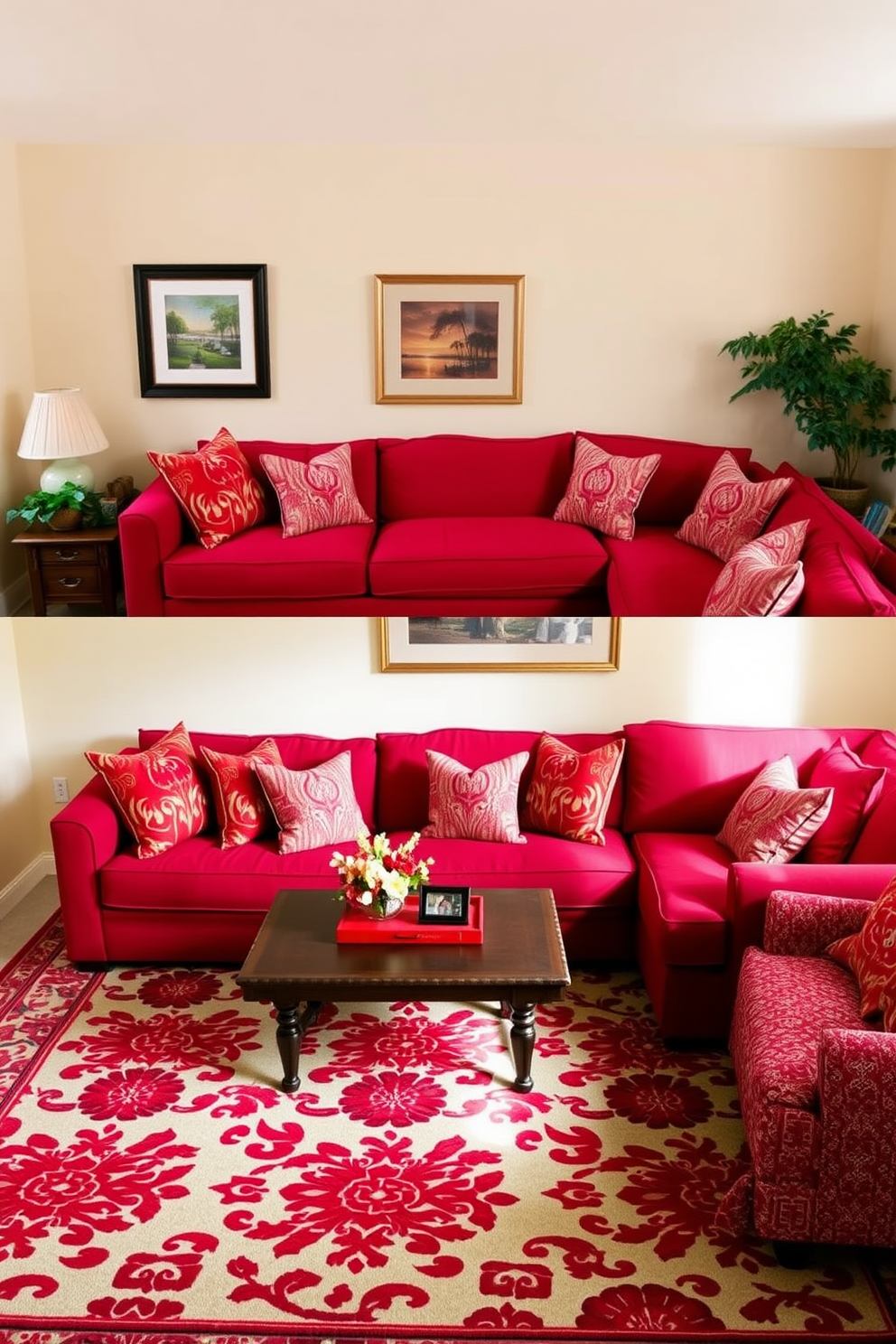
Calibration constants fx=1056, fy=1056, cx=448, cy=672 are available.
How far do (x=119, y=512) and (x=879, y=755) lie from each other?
2.78 metres

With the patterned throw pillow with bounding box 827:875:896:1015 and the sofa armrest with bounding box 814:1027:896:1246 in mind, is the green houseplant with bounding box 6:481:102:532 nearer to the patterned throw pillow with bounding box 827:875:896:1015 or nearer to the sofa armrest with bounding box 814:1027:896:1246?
the sofa armrest with bounding box 814:1027:896:1246

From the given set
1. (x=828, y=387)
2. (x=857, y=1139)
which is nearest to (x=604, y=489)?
(x=828, y=387)

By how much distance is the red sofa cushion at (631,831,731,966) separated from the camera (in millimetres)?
2607

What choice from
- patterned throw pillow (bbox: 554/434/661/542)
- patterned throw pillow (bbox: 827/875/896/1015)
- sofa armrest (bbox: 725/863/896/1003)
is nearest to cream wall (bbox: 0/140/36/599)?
patterned throw pillow (bbox: 554/434/661/542)

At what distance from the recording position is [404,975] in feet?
8.16

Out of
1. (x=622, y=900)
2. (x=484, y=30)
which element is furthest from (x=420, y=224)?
(x=622, y=900)

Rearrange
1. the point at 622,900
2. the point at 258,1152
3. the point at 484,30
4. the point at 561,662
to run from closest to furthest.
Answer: the point at 484,30 → the point at 258,1152 → the point at 622,900 → the point at 561,662

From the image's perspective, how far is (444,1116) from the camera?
2441mm

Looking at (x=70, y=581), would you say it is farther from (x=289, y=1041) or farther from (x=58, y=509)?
(x=289, y=1041)

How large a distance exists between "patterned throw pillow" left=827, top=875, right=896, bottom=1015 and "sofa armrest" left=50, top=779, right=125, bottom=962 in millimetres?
1973

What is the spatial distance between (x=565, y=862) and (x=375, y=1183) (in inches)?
42.2

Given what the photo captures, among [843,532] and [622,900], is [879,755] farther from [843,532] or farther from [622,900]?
[843,532]

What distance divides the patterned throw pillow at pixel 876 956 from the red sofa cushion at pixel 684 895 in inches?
12.3

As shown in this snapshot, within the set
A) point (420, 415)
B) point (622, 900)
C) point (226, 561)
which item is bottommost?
point (622, 900)
